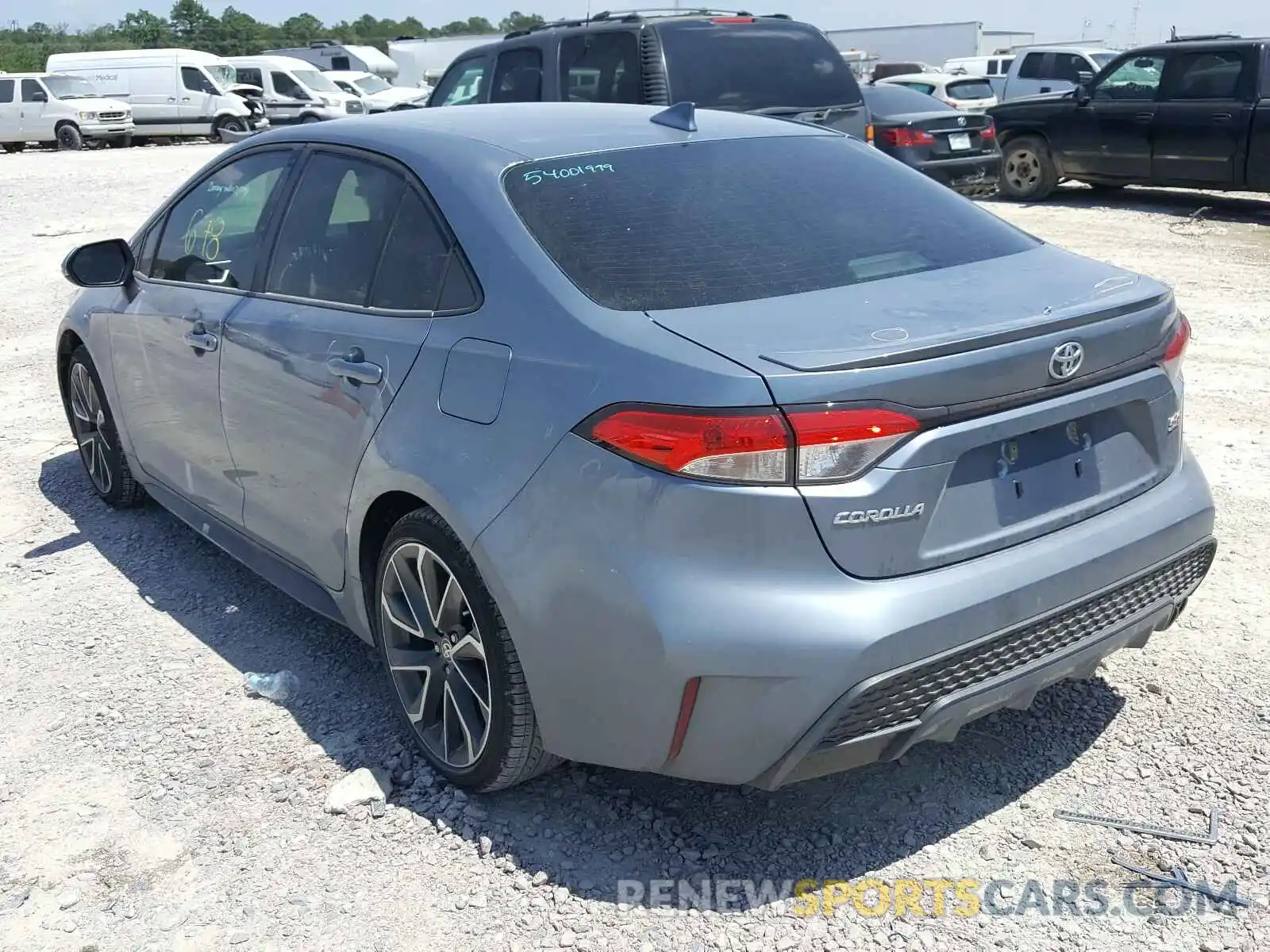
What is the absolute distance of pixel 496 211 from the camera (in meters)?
3.11

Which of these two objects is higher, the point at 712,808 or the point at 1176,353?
the point at 1176,353

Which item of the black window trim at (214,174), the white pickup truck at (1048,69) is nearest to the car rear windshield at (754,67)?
the black window trim at (214,174)

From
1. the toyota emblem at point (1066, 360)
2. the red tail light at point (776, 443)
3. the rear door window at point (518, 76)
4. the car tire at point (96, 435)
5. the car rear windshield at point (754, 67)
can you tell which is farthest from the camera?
the rear door window at point (518, 76)

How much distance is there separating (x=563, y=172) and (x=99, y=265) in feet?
7.64

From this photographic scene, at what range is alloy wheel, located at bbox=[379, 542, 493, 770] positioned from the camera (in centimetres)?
309

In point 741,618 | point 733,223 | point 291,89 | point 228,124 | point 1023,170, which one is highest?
point 733,223

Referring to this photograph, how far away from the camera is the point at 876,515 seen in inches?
97.7

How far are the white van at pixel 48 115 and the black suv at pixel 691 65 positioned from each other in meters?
21.5

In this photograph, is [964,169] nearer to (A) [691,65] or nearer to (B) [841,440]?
(A) [691,65]

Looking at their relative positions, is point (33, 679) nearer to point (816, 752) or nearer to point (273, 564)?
point (273, 564)

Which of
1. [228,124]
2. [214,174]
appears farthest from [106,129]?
[214,174]

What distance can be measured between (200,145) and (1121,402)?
29989 mm

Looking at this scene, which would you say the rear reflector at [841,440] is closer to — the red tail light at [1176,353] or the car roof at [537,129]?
the red tail light at [1176,353]

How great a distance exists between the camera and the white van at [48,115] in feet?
90.9
